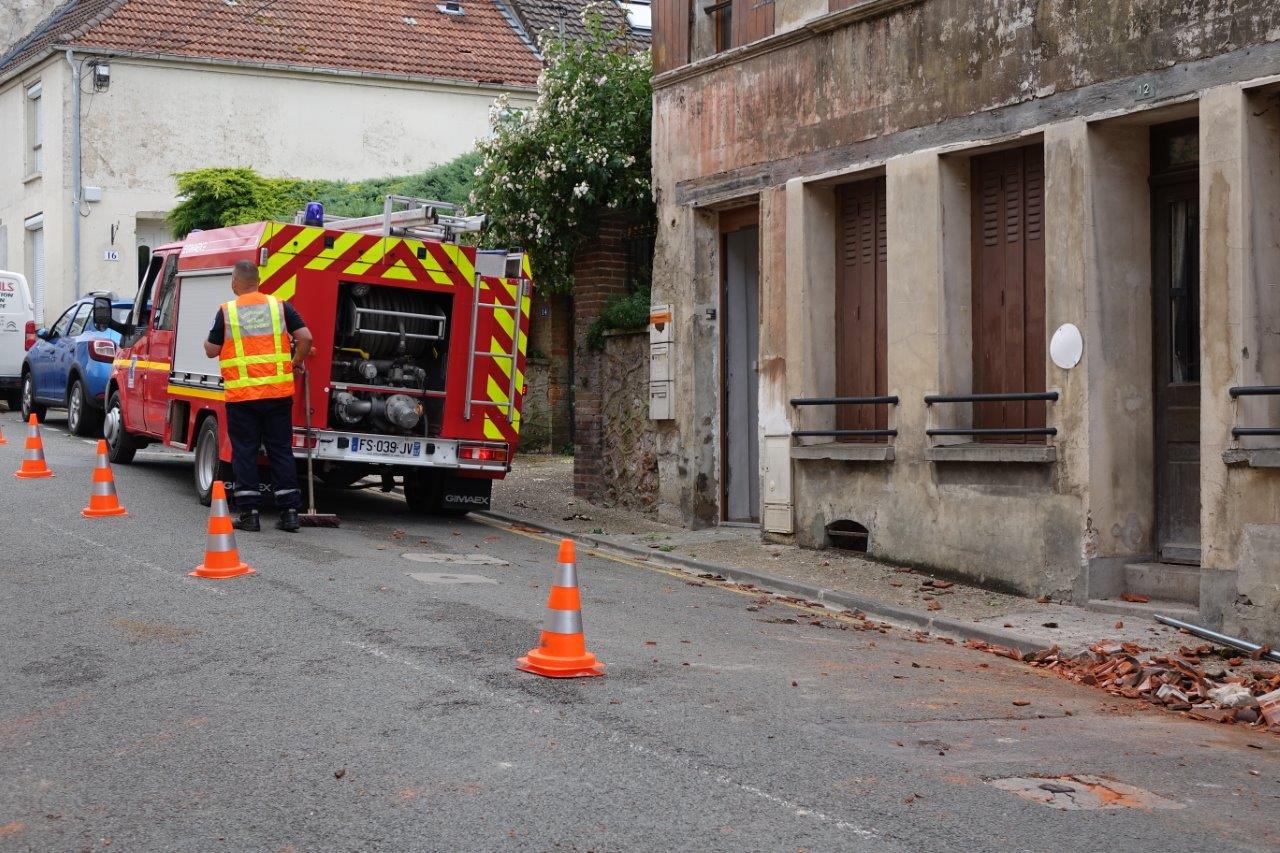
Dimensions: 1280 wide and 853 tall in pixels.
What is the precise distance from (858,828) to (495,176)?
1313cm

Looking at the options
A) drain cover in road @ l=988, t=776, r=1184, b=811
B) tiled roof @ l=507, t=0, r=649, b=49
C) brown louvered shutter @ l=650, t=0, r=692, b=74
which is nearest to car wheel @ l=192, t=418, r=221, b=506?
brown louvered shutter @ l=650, t=0, r=692, b=74

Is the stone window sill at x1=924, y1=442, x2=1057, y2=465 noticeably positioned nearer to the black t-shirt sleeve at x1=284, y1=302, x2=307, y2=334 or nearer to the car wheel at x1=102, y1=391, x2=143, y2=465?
the black t-shirt sleeve at x1=284, y1=302, x2=307, y2=334

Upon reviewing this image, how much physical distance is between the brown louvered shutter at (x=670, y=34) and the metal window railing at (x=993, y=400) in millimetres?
5148

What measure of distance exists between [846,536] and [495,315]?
3.88 meters

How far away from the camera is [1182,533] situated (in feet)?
35.2

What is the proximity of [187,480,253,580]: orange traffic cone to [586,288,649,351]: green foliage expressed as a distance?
6.90 m

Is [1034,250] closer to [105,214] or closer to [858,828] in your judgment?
[858,828]

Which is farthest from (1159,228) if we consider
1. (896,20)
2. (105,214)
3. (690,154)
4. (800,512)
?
(105,214)

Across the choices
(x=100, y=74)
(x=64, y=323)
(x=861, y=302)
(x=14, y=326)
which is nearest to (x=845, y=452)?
(x=861, y=302)

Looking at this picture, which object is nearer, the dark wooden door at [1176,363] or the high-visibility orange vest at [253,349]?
the dark wooden door at [1176,363]

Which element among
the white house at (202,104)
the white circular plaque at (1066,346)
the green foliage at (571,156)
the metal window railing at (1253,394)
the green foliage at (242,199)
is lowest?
the metal window railing at (1253,394)

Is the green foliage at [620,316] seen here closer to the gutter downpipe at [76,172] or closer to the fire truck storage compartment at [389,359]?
the fire truck storage compartment at [389,359]

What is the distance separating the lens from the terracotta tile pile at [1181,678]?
7742 mm

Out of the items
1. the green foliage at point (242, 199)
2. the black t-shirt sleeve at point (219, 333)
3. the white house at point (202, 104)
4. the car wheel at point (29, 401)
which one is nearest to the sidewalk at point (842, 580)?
the black t-shirt sleeve at point (219, 333)
